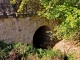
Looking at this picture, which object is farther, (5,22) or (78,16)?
(5,22)

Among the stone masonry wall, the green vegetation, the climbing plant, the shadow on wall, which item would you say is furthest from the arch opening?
the green vegetation

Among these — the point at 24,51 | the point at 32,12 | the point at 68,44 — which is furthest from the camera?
the point at 32,12

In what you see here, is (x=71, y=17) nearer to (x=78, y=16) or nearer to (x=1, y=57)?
(x=78, y=16)

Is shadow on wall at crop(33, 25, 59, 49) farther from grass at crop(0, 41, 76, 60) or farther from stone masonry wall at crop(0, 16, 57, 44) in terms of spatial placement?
grass at crop(0, 41, 76, 60)

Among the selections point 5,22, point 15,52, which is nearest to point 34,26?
point 5,22

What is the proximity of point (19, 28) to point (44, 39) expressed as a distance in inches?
70.8

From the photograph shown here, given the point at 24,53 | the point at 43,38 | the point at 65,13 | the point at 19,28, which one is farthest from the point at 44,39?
the point at 65,13

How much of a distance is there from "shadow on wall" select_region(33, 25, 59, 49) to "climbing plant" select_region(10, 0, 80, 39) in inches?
71.5

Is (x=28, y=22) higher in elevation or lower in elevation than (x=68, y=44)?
higher

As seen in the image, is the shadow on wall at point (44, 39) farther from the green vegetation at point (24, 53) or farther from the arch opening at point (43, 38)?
A: the green vegetation at point (24, 53)

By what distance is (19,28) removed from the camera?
32.4ft

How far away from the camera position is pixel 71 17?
26.6 feet

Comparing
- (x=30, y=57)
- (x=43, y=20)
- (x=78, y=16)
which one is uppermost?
(x=78, y=16)

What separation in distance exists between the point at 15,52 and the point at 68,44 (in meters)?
2.15
